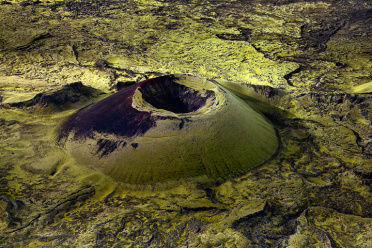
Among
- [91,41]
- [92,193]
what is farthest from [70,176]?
[91,41]

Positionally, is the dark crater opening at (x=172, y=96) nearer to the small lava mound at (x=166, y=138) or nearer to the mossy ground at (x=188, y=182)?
the small lava mound at (x=166, y=138)

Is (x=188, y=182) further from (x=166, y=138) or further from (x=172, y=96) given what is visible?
(x=172, y=96)

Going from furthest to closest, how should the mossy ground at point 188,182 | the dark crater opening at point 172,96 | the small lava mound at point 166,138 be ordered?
the dark crater opening at point 172,96
the small lava mound at point 166,138
the mossy ground at point 188,182

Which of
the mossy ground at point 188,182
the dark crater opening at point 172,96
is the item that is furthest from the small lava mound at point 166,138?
the mossy ground at point 188,182

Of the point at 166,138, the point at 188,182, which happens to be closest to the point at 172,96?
the point at 166,138

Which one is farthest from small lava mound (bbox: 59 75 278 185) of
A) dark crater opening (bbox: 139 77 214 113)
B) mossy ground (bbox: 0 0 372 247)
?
mossy ground (bbox: 0 0 372 247)

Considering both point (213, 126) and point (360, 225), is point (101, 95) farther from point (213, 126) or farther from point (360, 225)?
point (360, 225)

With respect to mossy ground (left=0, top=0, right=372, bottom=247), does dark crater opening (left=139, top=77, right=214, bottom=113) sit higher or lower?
higher

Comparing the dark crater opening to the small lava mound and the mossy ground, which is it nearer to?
the small lava mound
